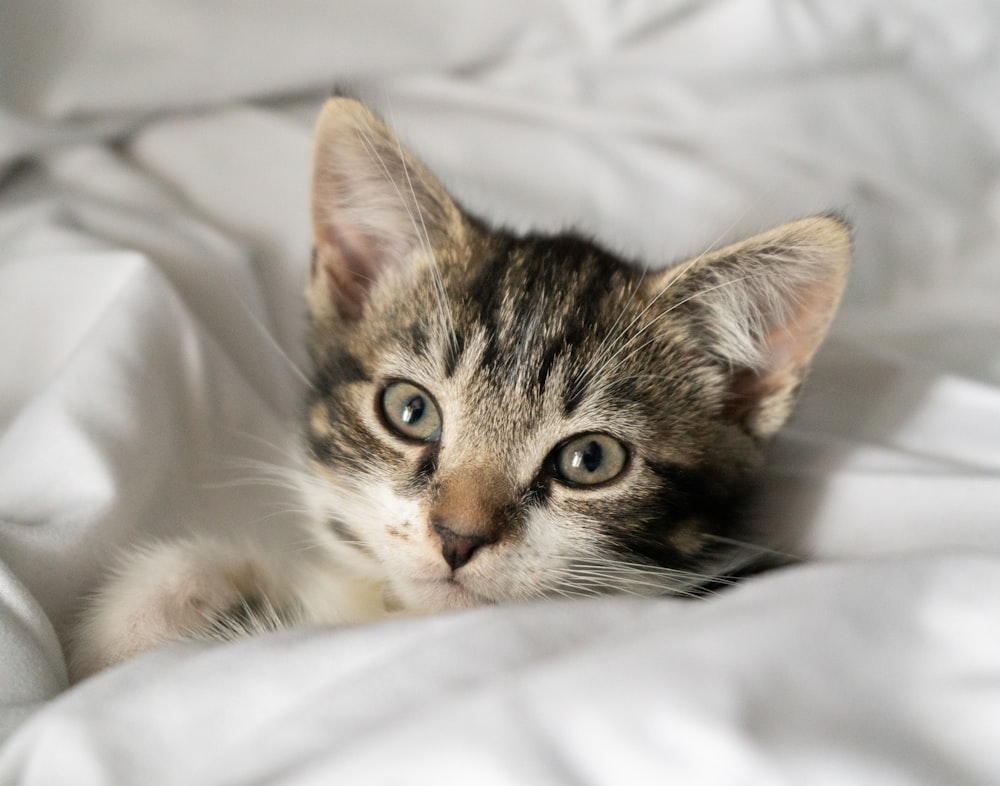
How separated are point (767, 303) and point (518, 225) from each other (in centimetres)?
62

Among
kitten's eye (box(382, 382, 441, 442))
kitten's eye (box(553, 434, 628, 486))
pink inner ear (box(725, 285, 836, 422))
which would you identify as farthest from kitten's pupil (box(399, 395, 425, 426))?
pink inner ear (box(725, 285, 836, 422))

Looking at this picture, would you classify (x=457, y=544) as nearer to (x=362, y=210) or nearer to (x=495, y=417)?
(x=495, y=417)

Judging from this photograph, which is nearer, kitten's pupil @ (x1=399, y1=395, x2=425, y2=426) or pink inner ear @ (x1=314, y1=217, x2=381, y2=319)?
kitten's pupil @ (x1=399, y1=395, x2=425, y2=426)

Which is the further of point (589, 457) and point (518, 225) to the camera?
point (518, 225)

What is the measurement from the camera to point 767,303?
1.04 metres

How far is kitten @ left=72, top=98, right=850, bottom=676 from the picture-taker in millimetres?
904

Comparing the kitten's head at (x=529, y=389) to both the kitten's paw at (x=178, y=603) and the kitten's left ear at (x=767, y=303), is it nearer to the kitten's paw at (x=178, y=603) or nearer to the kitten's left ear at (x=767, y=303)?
the kitten's left ear at (x=767, y=303)

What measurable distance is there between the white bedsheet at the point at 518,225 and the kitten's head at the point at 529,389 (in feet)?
0.46

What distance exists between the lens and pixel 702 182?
153 centimetres

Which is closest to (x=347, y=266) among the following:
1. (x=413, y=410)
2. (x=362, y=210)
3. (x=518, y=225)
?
(x=362, y=210)

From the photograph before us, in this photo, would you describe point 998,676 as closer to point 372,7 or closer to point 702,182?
point 702,182

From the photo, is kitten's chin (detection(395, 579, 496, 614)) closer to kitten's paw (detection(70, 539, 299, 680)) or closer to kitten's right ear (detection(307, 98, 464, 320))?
kitten's paw (detection(70, 539, 299, 680))

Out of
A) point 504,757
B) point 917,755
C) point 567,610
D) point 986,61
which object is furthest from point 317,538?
point 986,61

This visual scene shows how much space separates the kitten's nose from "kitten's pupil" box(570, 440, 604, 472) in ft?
0.51
